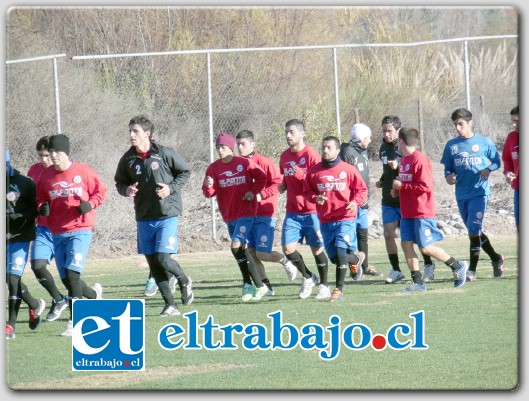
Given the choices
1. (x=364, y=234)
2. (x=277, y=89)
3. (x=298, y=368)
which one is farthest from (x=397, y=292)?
(x=277, y=89)

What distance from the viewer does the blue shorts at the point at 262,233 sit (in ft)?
33.2

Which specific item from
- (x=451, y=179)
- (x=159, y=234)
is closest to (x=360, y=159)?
(x=451, y=179)

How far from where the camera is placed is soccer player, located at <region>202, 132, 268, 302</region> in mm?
9859

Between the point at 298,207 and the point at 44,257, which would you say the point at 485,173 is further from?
the point at 44,257

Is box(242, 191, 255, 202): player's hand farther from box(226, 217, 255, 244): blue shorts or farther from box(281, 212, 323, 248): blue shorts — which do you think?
box(281, 212, 323, 248): blue shorts

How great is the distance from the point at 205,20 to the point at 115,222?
9.15 feet

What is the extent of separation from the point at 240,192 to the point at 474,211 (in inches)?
88.8

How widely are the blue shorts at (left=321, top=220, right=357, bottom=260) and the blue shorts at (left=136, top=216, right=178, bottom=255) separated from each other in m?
1.42

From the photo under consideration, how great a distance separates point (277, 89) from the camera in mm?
14203

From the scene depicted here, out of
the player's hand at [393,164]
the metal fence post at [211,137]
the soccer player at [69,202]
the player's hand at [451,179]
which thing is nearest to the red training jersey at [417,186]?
the player's hand at [451,179]

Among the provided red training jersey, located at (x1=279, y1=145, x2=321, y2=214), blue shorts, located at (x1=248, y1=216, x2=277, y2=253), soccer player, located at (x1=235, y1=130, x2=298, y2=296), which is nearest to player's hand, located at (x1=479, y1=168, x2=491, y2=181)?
red training jersey, located at (x1=279, y1=145, x2=321, y2=214)

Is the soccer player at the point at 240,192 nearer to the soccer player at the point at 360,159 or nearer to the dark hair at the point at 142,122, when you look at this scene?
the dark hair at the point at 142,122

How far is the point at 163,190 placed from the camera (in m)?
8.66

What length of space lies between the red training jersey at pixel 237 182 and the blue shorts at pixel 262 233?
14cm
